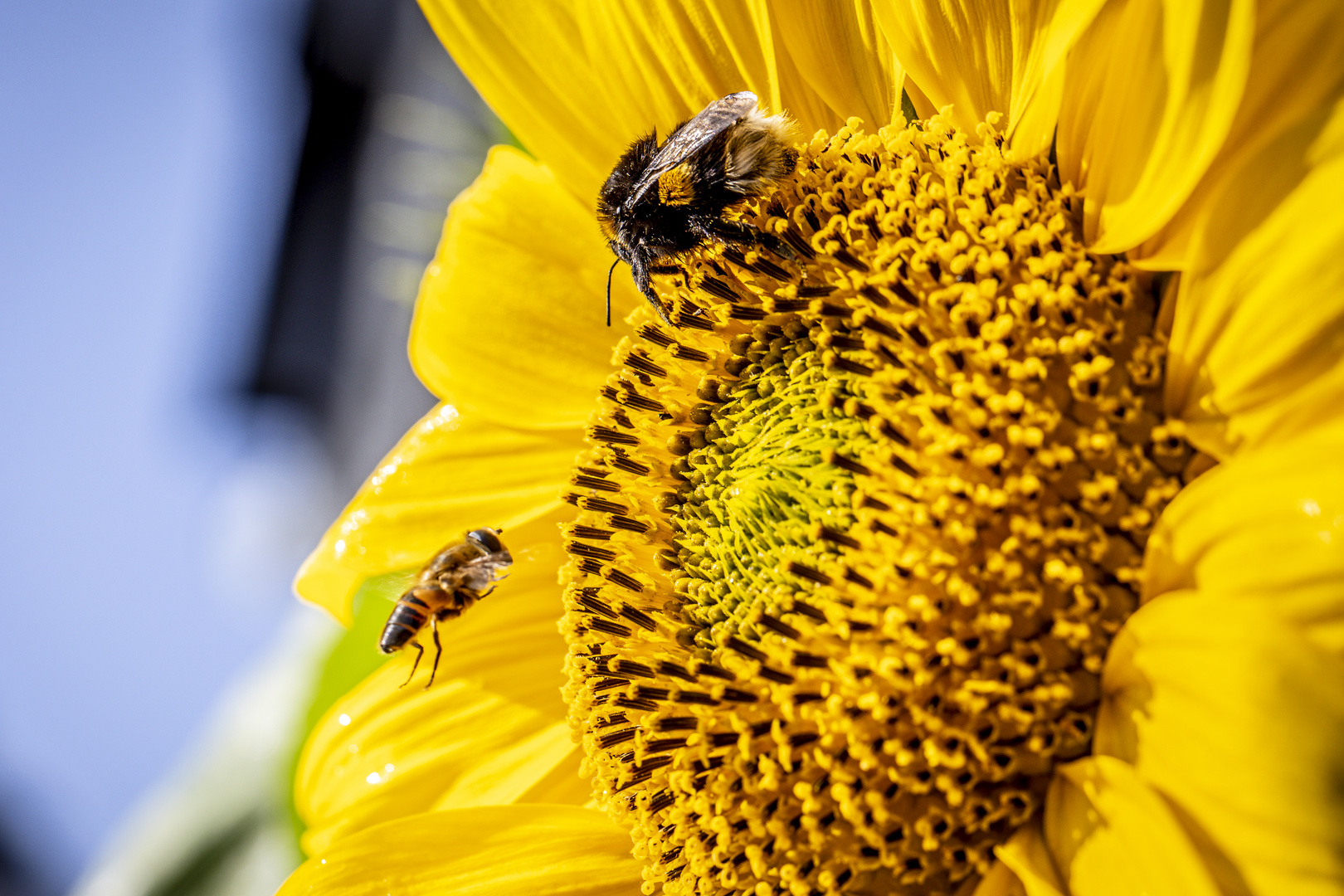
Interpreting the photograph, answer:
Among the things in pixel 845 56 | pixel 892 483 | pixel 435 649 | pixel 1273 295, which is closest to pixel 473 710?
pixel 435 649

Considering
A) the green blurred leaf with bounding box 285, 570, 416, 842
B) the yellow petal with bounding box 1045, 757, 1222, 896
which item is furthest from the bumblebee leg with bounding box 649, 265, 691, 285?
the green blurred leaf with bounding box 285, 570, 416, 842

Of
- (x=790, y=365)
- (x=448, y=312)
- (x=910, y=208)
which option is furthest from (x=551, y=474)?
(x=910, y=208)

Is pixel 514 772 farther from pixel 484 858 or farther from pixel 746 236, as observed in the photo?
pixel 746 236

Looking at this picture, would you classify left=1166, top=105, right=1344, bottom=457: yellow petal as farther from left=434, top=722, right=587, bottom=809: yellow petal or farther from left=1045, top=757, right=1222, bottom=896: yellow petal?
left=434, top=722, right=587, bottom=809: yellow petal

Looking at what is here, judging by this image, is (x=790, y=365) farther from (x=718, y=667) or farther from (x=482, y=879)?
(x=482, y=879)

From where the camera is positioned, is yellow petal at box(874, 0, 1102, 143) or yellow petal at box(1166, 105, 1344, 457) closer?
yellow petal at box(1166, 105, 1344, 457)
